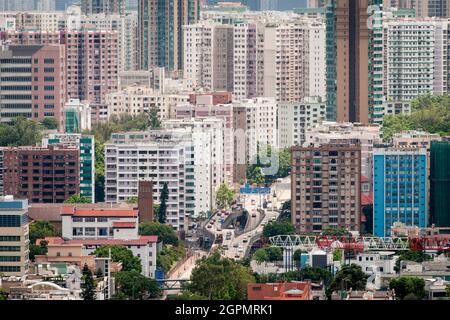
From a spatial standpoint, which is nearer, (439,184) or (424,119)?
(439,184)

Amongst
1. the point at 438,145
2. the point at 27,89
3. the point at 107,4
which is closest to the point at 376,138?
the point at 438,145

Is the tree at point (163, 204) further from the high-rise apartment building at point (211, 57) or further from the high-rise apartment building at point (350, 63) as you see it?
the high-rise apartment building at point (211, 57)

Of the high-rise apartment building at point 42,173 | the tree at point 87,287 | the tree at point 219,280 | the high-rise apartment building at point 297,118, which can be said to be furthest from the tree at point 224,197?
→ the tree at point 87,287

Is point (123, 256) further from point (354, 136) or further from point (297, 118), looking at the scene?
point (297, 118)

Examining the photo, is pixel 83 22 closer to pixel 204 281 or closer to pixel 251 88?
pixel 251 88

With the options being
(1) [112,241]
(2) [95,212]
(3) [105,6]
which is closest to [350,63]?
(2) [95,212]

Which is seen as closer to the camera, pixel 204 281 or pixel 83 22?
pixel 204 281

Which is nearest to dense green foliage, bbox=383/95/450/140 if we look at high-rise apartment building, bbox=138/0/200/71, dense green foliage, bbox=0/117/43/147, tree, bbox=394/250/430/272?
dense green foliage, bbox=0/117/43/147
